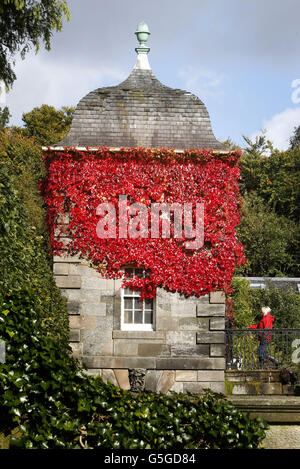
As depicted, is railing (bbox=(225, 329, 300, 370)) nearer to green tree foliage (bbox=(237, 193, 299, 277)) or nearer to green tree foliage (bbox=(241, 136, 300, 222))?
green tree foliage (bbox=(237, 193, 299, 277))

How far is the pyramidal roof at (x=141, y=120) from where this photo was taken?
14523 mm

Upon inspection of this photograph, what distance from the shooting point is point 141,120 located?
14.8 metres

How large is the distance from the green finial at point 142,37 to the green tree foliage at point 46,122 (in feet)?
78.0

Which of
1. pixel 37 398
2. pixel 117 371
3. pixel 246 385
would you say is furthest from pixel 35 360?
pixel 246 385

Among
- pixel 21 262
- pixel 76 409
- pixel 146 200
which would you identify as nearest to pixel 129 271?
pixel 146 200

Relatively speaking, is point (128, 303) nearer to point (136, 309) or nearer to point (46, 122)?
point (136, 309)

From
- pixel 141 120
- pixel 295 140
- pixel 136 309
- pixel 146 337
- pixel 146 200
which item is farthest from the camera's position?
pixel 295 140

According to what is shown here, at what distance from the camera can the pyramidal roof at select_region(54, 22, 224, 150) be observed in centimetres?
1452

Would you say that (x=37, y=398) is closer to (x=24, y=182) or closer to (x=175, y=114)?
(x=175, y=114)

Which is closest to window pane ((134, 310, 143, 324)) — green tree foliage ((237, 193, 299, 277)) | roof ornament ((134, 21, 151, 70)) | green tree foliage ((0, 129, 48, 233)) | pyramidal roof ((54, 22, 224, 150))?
green tree foliage ((0, 129, 48, 233))

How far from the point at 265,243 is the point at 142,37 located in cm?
2017

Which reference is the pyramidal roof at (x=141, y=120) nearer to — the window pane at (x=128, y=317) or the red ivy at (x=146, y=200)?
the red ivy at (x=146, y=200)

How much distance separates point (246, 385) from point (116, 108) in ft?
24.4
